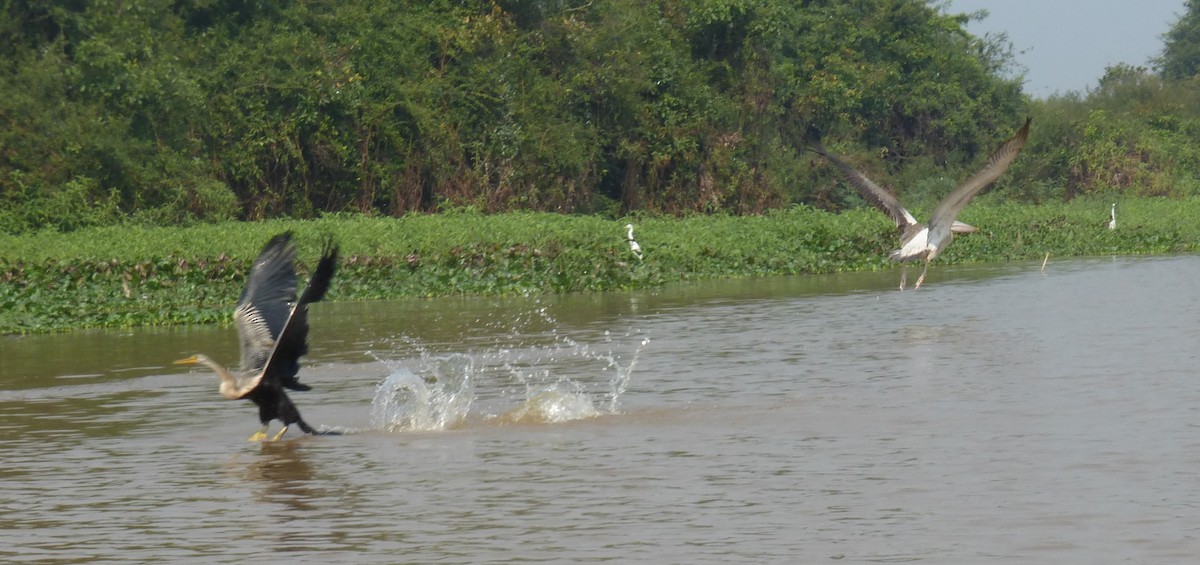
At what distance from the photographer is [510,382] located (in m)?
11.8

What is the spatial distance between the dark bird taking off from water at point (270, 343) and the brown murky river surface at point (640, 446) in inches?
11.0

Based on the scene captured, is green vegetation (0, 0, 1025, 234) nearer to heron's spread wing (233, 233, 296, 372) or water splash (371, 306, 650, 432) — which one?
water splash (371, 306, 650, 432)

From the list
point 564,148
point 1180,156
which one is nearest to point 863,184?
point 564,148

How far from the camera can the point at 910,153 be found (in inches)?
1495

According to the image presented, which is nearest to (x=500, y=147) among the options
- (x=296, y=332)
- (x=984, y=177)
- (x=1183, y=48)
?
(x=984, y=177)

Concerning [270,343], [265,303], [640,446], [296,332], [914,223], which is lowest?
[640,446]

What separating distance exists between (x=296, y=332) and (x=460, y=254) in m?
12.3

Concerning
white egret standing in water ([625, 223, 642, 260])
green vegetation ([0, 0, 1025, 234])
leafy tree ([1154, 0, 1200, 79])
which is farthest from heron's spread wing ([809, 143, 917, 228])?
leafy tree ([1154, 0, 1200, 79])

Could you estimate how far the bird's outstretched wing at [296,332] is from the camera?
8.37 meters

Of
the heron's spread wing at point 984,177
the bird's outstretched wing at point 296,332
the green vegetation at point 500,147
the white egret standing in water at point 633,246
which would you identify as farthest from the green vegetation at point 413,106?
the bird's outstretched wing at point 296,332

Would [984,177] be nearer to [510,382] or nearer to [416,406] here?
[510,382]

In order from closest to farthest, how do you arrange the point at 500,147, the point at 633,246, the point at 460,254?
the point at 460,254, the point at 633,246, the point at 500,147

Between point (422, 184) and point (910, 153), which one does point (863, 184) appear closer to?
point (422, 184)

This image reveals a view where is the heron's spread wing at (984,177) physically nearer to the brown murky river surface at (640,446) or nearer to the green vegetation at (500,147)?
the brown murky river surface at (640,446)
